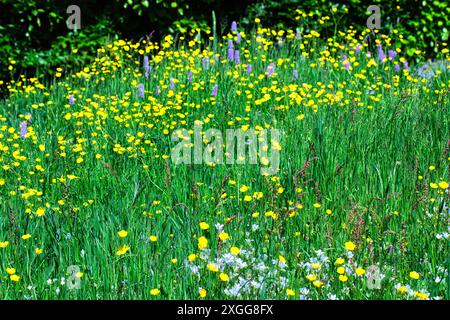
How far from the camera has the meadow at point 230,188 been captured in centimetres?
307

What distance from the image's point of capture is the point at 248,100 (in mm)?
5566

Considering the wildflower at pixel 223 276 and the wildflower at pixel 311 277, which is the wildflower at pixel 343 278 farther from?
the wildflower at pixel 223 276

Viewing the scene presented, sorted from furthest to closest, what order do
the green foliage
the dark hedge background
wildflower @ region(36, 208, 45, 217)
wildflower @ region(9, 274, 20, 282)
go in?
the green foliage
the dark hedge background
wildflower @ region(36, 208, 45, 217)
wildflower @ region(9, 274, 20, 282)

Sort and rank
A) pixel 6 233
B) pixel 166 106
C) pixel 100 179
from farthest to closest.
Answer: pixel 166 106 < pixel 100 179 < pixel 6 233

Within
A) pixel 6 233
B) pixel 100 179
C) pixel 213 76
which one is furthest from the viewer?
pixel 213 76

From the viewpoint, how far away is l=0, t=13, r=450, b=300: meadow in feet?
10.1

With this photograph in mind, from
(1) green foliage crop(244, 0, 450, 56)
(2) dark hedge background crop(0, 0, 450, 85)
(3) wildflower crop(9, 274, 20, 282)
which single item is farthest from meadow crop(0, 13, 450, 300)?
(1) green foliage crop(244, 0, 450, 56)

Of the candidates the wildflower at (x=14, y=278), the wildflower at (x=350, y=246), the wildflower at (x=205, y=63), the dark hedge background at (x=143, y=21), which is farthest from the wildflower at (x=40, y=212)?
the dark hedge background at (x=143, y=21)

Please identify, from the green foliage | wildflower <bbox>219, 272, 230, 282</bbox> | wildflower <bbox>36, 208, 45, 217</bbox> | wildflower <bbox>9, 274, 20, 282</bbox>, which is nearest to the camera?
wildflower <bbox>219, 272, 230, 282</bbox>

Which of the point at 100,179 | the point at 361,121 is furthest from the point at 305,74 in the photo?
the point at 100,179

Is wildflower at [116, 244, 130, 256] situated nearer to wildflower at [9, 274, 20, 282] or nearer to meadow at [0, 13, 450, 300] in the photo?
meadow at [0, 13, 450, 300]
